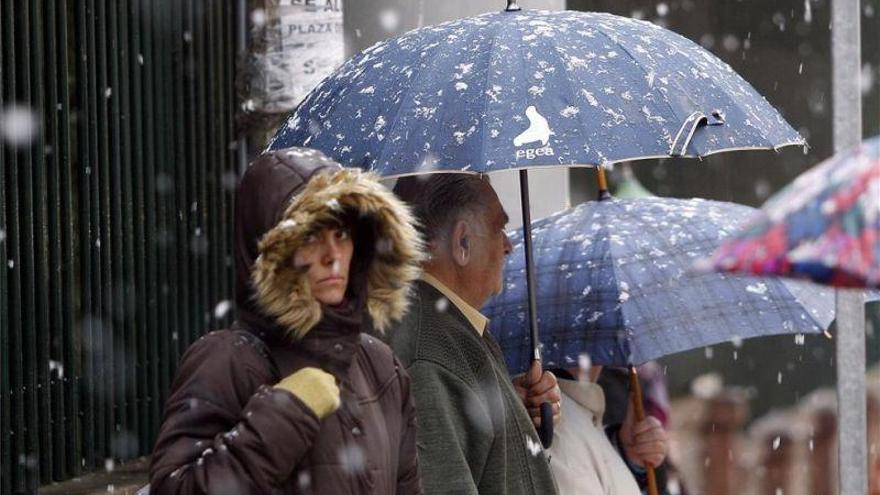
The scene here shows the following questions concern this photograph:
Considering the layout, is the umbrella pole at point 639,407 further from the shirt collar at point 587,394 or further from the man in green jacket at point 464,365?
the man in green jacket at point 464,365

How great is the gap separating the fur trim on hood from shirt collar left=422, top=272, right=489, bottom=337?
517 mm

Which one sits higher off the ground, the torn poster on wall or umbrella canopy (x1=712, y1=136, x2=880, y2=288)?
the torn poster on wall

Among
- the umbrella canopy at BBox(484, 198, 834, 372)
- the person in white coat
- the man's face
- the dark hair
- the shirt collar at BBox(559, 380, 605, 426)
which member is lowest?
the person in white coat

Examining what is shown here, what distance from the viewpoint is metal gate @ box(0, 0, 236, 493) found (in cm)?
620

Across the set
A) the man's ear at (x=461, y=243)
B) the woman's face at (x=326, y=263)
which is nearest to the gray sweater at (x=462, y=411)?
the man's ear at (x=461, y=243)

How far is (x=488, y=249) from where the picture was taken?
458 cm

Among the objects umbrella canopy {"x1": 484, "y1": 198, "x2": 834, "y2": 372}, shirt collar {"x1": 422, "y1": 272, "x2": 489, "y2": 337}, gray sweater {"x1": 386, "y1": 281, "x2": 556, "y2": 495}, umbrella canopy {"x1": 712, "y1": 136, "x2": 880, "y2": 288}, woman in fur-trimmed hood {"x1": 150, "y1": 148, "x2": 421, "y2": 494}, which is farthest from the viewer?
umbrella canopy {"x1": 484, "y1": 198, "x2": 834, "y2": 372}

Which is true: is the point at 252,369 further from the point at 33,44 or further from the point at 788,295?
the point at 33,44

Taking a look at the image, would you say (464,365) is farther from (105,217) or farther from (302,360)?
(105,217)

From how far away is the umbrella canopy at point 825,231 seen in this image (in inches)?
89.4

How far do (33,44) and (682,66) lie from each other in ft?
8.96

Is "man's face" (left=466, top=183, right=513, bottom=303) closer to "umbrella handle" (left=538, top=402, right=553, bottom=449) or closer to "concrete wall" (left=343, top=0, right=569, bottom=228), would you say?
"umbrella handle" (left=538, top=402, right=553, bottom=449)

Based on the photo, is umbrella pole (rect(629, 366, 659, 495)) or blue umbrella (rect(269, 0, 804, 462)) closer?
blue umbrella (rect(269, 0, 804, 462))

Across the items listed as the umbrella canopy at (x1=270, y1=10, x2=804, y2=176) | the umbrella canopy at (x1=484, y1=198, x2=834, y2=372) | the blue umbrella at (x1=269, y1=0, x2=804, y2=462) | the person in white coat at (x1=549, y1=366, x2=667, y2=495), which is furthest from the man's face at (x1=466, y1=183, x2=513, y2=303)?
the person in white coat at (x1=549, y1=366, x2=667, y2=495)
